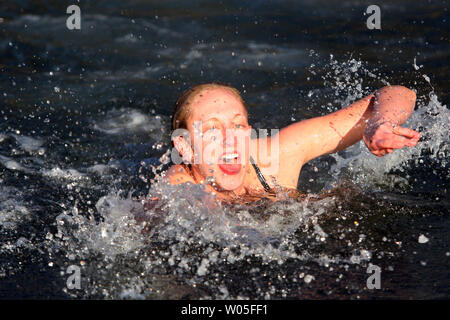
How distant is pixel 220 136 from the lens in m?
3.50

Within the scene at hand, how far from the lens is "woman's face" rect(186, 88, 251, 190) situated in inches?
138

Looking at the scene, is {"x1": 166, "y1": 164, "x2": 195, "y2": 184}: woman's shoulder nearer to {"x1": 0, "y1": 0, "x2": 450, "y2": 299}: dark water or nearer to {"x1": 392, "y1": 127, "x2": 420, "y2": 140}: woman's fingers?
{"x1": 0, "y1": 0, "x2": 450, "y2": 299}: dark water

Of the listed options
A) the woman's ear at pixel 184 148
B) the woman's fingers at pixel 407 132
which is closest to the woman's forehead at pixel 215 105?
the woman's ear at pixel 184 148

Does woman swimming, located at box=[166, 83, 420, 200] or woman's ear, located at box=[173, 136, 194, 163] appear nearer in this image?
woman swimming, located at box=[166, 83, 420, 200]

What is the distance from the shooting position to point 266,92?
592cm

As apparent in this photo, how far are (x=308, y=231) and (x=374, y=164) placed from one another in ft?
3.98

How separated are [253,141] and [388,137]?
1005mm

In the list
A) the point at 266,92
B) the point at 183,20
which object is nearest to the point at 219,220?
the point at 266,92

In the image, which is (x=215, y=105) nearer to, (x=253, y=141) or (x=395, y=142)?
(x=253, y=141)

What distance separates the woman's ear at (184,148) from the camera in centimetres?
372

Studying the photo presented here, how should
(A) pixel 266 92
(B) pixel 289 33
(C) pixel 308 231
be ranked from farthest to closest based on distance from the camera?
(B) pixel 289 33 → (A) pixel 266 92 → (C) pixel 308 231

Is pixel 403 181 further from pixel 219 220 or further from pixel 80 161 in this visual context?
pixel 80 161

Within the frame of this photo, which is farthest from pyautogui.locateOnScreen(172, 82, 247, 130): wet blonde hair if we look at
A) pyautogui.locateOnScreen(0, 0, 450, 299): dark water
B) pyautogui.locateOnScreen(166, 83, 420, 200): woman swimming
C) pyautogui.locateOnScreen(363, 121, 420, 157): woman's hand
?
pyautogui.locateOnScreen(363, 121, 420, 157): woman's hand

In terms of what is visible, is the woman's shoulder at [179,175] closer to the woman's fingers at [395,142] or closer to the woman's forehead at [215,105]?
the woman's forehead at [215,105]
